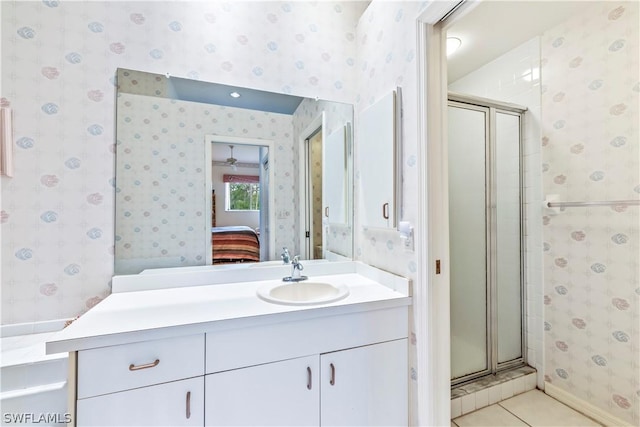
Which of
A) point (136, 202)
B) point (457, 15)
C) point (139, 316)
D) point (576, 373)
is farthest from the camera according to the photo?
point (576, 373)

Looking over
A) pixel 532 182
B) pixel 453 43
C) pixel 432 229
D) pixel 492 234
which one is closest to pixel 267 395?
pixel 432 229

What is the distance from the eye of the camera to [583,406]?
1676 millimetres

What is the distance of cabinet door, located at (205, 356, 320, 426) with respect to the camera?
100cm

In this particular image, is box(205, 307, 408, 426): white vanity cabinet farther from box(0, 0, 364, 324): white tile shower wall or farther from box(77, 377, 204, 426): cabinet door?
box(0, 0, 364, 324): white tile shower wall

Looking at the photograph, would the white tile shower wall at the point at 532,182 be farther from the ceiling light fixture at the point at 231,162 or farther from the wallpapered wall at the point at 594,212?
the ceiling light fixture at the point at 231,162

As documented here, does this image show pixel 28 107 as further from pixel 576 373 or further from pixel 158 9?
pixel 576 373

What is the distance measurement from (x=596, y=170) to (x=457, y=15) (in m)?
1.30

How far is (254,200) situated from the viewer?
164 cm

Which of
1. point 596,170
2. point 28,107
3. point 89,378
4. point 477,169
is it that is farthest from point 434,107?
point 28,107

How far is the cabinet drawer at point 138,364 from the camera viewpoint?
34.4 inches

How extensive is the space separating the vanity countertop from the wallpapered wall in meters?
1.29

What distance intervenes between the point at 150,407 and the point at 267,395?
38cm

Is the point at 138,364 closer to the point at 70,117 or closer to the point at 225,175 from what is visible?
the point at 225,175

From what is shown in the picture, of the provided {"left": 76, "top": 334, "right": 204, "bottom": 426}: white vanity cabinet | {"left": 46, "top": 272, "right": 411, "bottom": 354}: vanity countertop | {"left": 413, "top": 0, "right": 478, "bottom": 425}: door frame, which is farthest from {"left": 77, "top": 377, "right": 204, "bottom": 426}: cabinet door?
{"left": 413, "top": 0, "right": 478, "bottom": 425}: door frame
